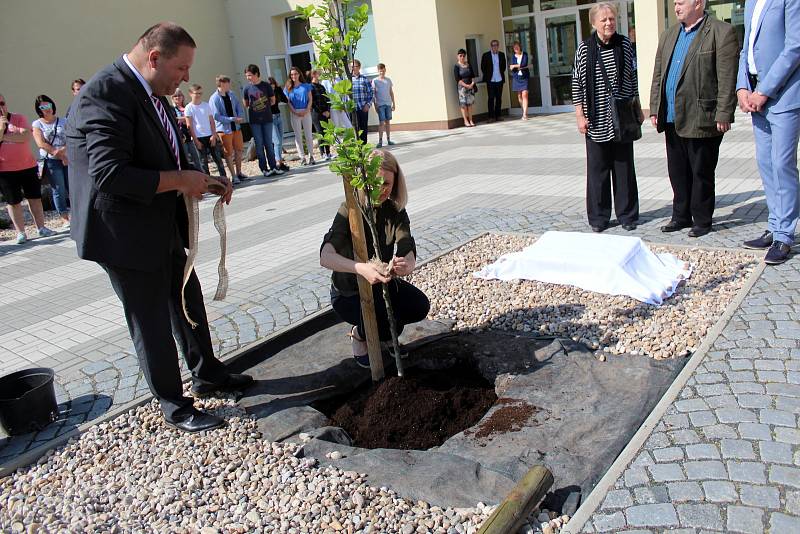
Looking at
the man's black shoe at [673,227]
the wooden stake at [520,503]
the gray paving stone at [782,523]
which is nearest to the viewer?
the gray paving stone at [782,523]

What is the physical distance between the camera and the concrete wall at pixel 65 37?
17734mm

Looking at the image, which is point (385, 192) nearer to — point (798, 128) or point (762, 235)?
point (798, 128)

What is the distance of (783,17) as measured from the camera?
4977mm

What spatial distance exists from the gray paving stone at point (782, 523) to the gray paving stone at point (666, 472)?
0.38 metres

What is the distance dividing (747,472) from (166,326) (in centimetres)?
291

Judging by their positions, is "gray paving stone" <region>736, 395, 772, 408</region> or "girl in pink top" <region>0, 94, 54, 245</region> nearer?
"gray paving stone" <region>736, 395, 772, 408</region>

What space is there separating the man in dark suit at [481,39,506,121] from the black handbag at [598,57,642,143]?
1236 cm

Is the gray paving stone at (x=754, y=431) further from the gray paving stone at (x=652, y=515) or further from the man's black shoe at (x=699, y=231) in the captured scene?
the man's black shoe at (x=699, y=231)

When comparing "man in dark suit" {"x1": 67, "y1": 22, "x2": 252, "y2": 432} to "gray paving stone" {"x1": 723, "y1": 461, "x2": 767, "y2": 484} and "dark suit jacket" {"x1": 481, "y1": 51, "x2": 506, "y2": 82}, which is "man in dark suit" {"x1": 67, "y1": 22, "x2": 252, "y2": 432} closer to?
"gray paving stone" {"x1": 723, "y1": 461, "x2": 767, "y2": 484}

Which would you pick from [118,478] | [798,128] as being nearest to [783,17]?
[798,128]

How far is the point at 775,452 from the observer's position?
2939mm

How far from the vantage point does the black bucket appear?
3955 mm

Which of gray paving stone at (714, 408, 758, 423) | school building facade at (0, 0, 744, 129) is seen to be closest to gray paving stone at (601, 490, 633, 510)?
gray paving stone at (714, 408, 758, 423)

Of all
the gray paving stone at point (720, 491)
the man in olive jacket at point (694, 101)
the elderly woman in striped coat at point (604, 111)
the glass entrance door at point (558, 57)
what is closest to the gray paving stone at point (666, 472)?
the gray paving stone at point (720, 491)
